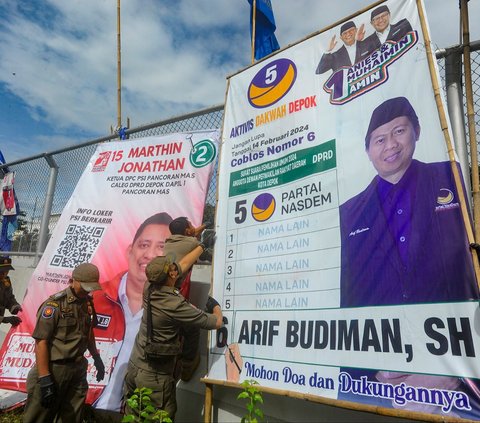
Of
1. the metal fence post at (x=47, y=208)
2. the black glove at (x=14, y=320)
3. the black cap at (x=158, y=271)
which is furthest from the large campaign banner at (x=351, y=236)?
the metal fence post at (x=47, y=208)

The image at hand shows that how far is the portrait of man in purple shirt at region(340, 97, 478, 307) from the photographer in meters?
1.86

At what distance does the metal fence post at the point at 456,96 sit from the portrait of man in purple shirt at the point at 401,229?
1.07ft

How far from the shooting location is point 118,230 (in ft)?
12.3

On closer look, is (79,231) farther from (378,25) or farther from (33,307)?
(378,25)

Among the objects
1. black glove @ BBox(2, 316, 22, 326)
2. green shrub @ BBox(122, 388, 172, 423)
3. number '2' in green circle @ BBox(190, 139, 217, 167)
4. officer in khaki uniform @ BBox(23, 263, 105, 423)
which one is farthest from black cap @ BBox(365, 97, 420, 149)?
black glove @ BBox(2, 316, 22, 326)

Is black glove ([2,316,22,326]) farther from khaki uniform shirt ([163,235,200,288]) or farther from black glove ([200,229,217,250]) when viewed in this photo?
black glove ([200,229,217,250])

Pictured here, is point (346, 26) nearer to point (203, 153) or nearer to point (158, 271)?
point (203, 153)

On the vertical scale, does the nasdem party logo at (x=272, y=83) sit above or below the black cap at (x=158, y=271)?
above

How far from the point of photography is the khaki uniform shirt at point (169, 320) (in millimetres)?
2627

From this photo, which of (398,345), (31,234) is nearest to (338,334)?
(398,345)

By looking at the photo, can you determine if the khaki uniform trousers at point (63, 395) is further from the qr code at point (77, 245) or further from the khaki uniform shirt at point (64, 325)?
the qr code at point (77, 245)

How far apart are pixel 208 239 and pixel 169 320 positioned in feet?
2.40

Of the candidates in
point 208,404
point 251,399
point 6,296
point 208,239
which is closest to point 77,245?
point 6,296

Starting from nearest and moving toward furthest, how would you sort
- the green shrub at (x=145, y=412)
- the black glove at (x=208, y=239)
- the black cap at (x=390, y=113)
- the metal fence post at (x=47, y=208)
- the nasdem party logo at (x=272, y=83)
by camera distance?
the green shrub at (x=145, y=412), the black cap at (x=390, y=113), the nasdem party logo at (x=272, y=83), the black glove at (x=208, y=239), the metal fence post at (x=47, y=208)
